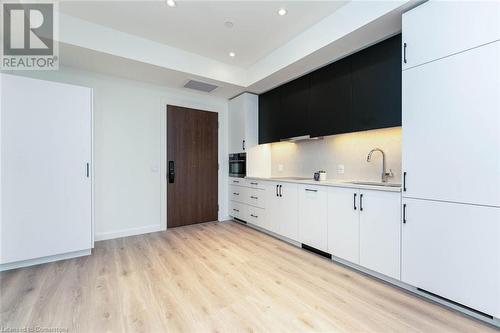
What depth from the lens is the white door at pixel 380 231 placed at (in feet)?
6.72

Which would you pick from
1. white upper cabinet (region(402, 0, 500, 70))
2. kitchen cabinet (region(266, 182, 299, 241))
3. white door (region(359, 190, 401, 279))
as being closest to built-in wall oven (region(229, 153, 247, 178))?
kitchen cabinet (region(266, 182, 299, 241))

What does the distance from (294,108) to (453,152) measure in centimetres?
218

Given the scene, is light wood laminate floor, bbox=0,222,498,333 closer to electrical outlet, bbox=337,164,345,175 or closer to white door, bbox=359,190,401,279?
white door, bbox=359,190,401,279

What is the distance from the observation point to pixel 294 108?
3562 millimetres

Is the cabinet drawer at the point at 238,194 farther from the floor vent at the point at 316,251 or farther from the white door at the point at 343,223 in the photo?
the white door at the point at 343,223

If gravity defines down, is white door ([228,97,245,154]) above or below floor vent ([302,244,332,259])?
above

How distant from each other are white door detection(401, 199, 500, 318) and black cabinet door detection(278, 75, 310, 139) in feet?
6.03

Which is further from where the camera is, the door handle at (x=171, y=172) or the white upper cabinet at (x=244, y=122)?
the white upper cabinet at (x=244, y=122)

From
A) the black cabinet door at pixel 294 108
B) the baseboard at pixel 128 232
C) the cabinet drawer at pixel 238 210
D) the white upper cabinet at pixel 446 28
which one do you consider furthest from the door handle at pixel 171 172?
the white upper cabinet at pixel 446 28

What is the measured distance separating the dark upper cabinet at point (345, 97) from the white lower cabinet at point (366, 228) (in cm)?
79

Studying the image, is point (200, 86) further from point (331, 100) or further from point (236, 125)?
point (331, 100)

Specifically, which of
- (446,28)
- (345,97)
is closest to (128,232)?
(345,97)

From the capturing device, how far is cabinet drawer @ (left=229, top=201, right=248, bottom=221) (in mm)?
4195

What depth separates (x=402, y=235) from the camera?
2.00 metres
